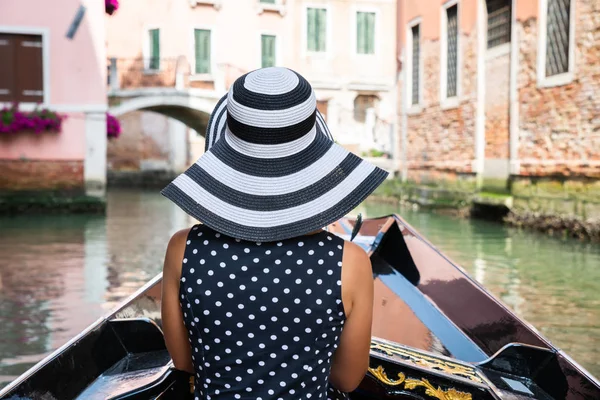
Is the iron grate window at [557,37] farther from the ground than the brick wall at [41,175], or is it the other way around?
the iron grate window at [557,37]

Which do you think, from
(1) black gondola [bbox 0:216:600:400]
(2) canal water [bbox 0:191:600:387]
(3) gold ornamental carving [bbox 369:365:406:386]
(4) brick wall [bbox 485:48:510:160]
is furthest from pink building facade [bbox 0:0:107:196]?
(3) gold ornamental carving [bbox 369:365:406:386]

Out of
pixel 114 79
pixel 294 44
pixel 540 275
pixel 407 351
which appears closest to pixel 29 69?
pixel 114 79

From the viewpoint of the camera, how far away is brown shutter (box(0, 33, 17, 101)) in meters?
11.7

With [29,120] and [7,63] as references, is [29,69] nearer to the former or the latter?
[7,63]

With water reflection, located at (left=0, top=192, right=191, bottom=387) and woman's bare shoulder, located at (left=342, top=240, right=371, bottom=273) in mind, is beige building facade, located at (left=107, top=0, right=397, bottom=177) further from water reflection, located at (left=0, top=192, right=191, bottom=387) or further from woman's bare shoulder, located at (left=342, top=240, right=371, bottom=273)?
woman's bare shoulder, located at (left=342, top=240, right=371, bottom=273)

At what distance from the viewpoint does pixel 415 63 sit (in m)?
14.0

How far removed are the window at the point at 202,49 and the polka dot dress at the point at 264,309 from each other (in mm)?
20156

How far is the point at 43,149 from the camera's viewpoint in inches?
480

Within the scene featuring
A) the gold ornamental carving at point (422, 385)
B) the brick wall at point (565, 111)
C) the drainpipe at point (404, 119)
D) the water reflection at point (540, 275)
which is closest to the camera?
the gold ornamental carving at point (422, 385)

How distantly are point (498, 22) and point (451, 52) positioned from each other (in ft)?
5.50

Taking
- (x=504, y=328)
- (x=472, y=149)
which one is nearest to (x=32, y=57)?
(x=472, y=149)

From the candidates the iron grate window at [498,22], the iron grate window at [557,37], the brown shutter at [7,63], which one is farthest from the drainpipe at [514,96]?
the brown shutter at [7,63]

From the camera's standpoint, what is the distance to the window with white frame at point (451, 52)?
40.1ft

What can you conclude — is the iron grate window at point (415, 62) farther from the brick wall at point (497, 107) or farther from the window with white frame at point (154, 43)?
the window with white frame at point (154, 43)
